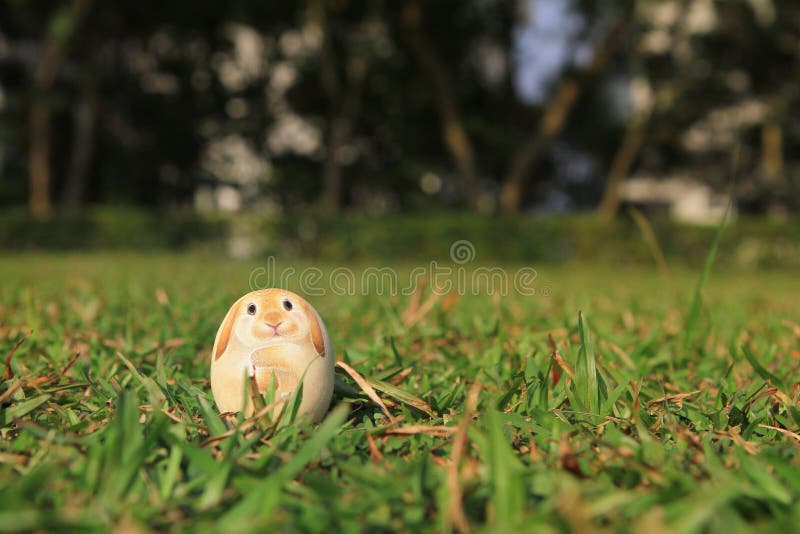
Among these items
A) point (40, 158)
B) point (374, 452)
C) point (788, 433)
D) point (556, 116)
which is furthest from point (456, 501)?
point (40, 158)

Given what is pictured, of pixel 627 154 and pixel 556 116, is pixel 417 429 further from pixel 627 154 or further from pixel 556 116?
pixel 627 154

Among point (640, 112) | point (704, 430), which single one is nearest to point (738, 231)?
point (640, 112)

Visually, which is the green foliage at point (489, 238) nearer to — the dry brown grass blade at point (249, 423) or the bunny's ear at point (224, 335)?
the bunny's ear at point (224, 335)

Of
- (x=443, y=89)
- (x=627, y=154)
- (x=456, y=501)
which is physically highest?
(x=443, y=89)

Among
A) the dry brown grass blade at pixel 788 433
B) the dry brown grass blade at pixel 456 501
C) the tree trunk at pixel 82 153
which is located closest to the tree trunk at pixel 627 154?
the tree trunk at pixel 82 153

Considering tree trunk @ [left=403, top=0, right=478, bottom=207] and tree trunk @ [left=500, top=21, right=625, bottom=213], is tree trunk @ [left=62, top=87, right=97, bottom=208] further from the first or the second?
tree trunk @ [left=500, top=21, right=625, bottom=213]

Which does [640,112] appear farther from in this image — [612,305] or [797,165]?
[612,305]

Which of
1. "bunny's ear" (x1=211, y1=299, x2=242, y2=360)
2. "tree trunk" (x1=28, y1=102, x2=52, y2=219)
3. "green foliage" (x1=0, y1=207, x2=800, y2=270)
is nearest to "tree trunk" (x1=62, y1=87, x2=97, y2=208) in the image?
"tree trunk" (x1=28, y1=102, x2=52, y2=219)
